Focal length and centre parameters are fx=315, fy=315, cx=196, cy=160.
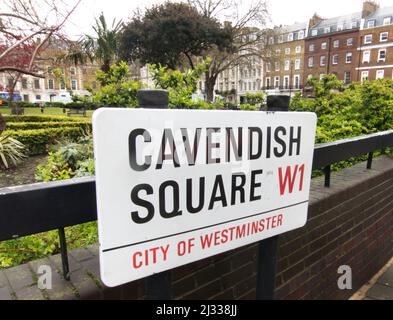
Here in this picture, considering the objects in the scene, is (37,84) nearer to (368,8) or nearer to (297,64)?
(297,64)

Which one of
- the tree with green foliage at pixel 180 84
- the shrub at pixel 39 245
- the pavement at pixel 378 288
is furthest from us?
the tree with green foliage at pixel 180 84

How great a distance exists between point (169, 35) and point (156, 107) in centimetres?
2423

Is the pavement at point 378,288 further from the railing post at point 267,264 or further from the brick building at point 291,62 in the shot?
the brick building at point 291,62

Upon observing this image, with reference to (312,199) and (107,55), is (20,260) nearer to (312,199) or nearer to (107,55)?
(312,199)

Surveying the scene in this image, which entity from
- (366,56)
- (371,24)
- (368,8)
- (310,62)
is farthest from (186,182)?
(368,8)

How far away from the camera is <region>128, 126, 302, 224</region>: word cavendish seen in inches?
36.2

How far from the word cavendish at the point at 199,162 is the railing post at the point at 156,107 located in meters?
0.09

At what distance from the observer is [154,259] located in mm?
986

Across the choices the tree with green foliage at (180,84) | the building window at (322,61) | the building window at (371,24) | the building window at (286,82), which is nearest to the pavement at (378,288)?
the tree with green foliage at (180,84)

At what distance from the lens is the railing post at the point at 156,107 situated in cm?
95

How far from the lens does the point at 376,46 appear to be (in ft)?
165

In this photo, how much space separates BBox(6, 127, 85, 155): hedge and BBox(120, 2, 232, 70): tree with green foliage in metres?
14.2
